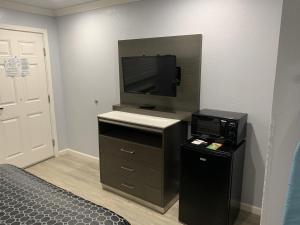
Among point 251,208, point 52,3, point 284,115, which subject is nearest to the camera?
point 284,115

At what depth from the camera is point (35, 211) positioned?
4.70ft

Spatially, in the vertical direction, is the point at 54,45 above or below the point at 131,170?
above

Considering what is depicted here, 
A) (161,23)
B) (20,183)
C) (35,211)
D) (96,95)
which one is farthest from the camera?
(96,95)

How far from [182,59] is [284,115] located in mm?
1746

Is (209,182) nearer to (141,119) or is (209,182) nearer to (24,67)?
(141,119)

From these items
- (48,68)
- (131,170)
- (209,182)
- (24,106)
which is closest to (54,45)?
(48,68)

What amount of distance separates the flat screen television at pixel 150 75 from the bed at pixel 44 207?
60.3 inches

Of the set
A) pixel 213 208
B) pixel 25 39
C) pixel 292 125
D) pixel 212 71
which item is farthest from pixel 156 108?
pixel 25 39

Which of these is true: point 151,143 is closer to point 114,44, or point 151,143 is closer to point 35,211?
point 35,211

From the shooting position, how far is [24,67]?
3365 millimetres

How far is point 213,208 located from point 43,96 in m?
3.06

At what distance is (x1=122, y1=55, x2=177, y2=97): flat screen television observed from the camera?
2.57 m

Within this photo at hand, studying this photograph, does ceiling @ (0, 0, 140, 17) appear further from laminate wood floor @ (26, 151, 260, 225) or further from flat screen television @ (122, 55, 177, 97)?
laminate wood floor @ (26, 151, 260, 225)

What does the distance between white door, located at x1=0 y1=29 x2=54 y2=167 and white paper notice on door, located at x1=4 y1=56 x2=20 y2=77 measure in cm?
4
